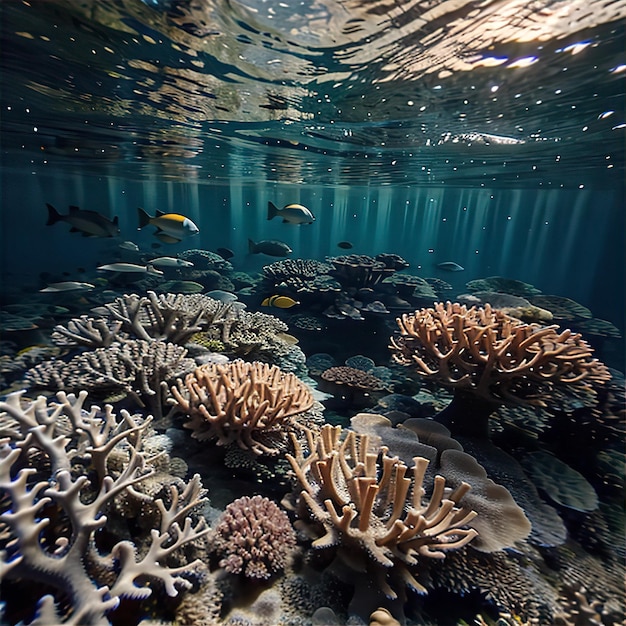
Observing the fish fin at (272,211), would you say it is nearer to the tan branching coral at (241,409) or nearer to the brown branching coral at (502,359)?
the brown branching coral at (502,359)

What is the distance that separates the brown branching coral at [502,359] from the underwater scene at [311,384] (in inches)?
1.7

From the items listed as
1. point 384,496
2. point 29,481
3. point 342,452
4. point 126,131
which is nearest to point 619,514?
point 384,496

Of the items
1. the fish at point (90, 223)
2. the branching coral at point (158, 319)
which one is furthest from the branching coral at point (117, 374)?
the fish at point (90, 223)

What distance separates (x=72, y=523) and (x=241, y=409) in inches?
61.6

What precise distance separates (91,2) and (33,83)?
257 inches

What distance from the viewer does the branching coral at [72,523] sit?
6.26 feet

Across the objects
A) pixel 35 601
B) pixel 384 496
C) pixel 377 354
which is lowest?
pixel 377 354

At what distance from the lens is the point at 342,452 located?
10.1 ft

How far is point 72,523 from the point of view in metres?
2.11

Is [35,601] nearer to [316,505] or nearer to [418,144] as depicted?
[316,505]

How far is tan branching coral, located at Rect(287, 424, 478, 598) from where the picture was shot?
2445 mm

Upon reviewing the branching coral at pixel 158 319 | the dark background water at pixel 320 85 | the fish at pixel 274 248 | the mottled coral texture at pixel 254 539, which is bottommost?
the mottled coral texture at pixel 254 539

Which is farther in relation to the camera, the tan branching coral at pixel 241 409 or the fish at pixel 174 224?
the fish at pixel 174 224

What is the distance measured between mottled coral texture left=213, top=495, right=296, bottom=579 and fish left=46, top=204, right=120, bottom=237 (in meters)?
8.07
